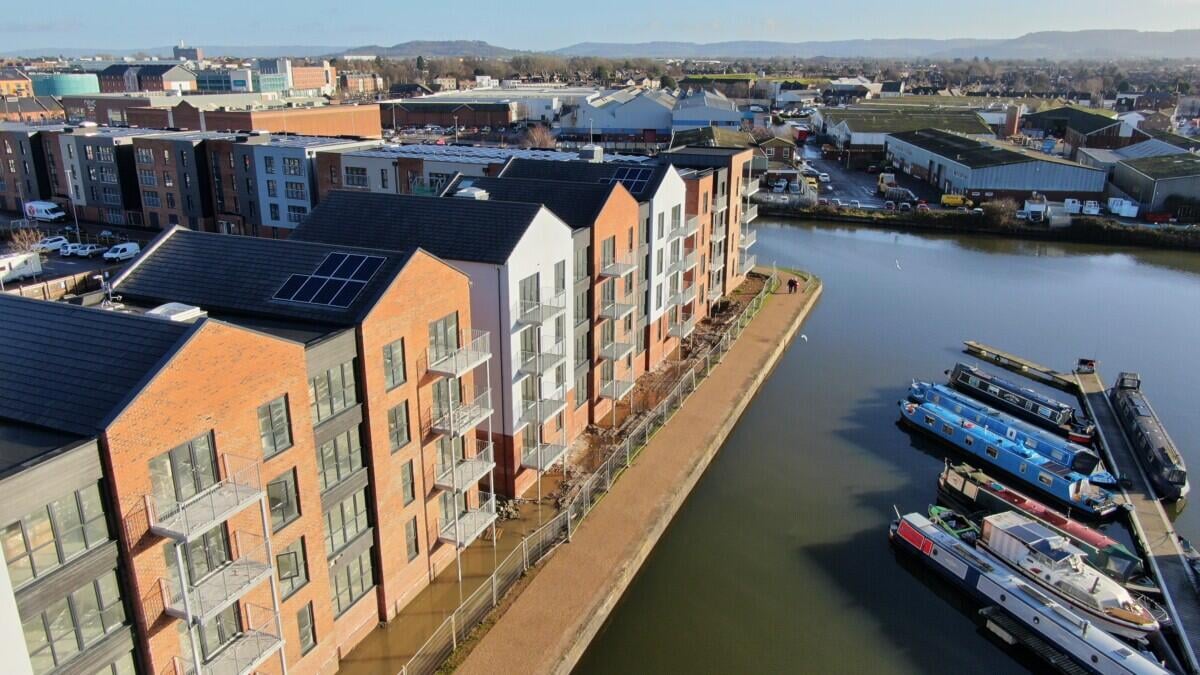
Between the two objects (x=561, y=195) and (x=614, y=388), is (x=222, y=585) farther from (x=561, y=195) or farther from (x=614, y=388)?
(x=561, y=195)

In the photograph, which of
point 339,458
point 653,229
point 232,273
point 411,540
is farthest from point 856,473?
point 232,273

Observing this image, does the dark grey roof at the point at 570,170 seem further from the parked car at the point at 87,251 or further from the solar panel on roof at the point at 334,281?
the parked car at the point at 87,251

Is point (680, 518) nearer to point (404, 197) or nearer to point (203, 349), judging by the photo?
point (404, 197)

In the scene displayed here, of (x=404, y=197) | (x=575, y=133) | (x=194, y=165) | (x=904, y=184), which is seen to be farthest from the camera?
(x=575, y=133)

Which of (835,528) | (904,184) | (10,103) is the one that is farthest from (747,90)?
(835,528)

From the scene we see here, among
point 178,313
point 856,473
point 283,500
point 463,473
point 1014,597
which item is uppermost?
point 178,313
